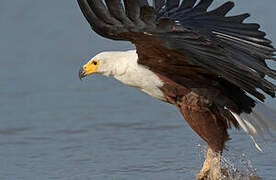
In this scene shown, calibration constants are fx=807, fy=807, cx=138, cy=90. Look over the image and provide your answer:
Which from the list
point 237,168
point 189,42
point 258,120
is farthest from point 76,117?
point 189,42

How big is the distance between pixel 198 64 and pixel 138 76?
0.75m

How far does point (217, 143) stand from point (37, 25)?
15.0 ft

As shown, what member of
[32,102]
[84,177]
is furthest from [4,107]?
[84,177]

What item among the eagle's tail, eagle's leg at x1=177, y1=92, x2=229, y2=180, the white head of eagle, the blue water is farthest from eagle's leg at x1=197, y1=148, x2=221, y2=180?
the white head of eagle

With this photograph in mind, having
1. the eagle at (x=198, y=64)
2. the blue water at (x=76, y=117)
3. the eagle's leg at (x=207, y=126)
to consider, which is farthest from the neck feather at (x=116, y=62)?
the blue water at (x=76, y=117)

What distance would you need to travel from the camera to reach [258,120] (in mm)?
6445

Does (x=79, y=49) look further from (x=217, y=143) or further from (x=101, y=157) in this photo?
(x=217, y=143)

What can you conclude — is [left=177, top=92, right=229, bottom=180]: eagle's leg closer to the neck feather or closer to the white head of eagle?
the white head of eagle

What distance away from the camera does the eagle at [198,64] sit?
530cm

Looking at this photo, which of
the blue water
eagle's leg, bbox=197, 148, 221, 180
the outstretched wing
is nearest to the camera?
the outstretched wing

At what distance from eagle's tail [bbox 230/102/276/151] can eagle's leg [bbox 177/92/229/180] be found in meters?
0.21

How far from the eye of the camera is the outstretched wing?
17.1ft

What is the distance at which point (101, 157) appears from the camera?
7184mm

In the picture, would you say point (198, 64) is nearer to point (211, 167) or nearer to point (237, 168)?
point (211, 167)
